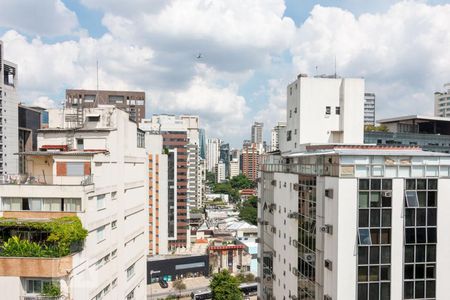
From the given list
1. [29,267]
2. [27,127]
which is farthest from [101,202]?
[27,127]

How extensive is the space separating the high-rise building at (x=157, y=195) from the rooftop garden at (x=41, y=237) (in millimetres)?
56252

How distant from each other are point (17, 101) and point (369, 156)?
76.1m

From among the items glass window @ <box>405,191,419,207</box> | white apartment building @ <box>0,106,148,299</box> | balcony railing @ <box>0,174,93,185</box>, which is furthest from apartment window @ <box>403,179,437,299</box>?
balcony railing @ <box>0,174,93,185</box>

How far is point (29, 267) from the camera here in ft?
50.7

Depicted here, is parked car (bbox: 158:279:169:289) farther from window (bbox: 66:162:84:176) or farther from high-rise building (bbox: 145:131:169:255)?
window (bbox: 66:162:84:176)

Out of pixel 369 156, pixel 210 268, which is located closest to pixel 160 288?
pixel 210 268

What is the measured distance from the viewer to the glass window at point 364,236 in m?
18.5

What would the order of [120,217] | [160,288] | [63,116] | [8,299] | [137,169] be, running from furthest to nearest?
[160,288]
[137,169]
[63,116]
[120,217]
[8,299]

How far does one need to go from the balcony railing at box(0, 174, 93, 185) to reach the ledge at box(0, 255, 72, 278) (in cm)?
366

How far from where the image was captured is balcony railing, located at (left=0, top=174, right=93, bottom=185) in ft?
58.4

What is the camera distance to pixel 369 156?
19.1 m

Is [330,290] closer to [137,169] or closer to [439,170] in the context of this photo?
[439,170]

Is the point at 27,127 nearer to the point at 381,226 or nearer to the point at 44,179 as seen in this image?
the point at 44,179

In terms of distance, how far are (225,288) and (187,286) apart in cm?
2004
